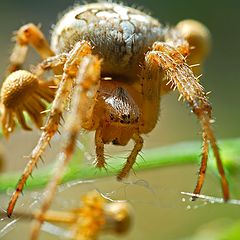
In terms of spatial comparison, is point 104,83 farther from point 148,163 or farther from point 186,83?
point 148,163

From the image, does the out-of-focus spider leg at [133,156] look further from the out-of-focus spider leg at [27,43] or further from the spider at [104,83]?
the out-of-focus spider leg at [27,43]

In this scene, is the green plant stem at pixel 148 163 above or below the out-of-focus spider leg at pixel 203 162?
below

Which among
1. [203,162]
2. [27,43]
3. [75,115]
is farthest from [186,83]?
[27,43]

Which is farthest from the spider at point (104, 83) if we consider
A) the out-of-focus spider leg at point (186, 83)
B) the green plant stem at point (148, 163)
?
the green plant stem at point (148, 163)

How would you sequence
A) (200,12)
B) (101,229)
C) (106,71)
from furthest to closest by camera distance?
(200,12) < (106,71) < (101,229)

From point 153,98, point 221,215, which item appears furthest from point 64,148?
point 221,215

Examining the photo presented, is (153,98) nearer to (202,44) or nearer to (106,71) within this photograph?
(106,71)

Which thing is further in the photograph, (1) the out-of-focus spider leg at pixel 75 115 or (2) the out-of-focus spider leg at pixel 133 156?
(2) the out-of-focus spider leg at pixel 133 156
